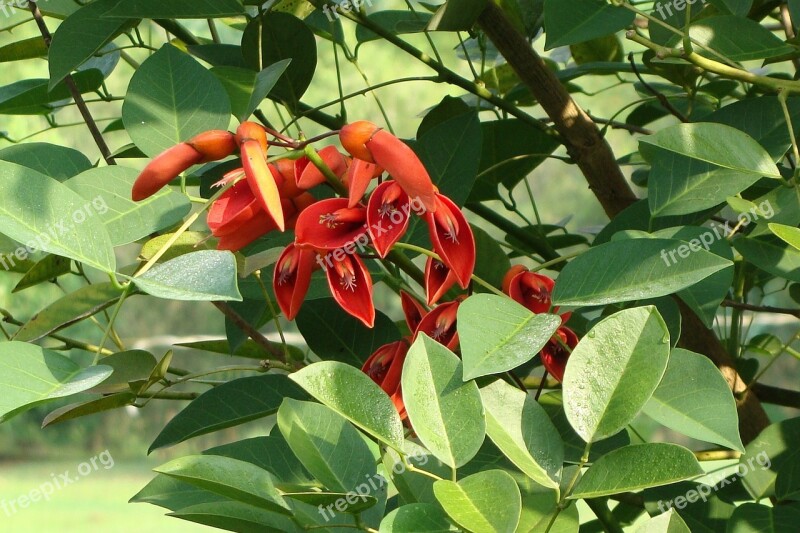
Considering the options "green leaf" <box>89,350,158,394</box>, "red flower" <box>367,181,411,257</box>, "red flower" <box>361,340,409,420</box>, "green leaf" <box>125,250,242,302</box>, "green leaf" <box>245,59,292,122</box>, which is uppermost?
"green leaf" <box>245,59,292,122</box>

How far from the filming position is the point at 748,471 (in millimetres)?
319

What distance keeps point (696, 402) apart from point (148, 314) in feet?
11.1

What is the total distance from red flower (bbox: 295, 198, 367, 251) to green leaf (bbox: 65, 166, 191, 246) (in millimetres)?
40

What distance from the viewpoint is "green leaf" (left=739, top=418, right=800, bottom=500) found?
1.04ft

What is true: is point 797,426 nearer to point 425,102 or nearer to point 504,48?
point 504,48

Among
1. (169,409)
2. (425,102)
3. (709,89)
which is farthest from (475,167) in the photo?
(169,409)

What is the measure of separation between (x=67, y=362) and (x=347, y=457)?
73mm

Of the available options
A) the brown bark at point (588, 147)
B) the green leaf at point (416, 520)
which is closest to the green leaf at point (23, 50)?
the brown bark at point (588, 147)

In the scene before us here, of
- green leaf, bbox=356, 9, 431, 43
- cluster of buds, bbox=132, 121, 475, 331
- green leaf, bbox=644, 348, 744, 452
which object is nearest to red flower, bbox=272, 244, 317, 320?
cluster of buds, bbox=132, 121, 475, 331

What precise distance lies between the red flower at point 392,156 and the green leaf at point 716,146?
72 mm

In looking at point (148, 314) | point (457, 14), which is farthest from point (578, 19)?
point (148, 314)

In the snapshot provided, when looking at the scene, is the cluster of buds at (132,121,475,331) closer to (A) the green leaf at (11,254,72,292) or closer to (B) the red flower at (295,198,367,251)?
(B) the red flower at (295,198,367,251)

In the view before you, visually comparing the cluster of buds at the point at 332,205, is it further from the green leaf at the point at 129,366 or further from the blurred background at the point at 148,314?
the blurred background at the point at 148,314

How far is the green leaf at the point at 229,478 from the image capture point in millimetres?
209
